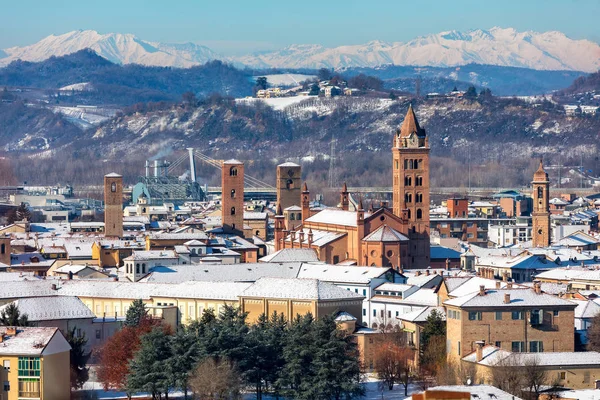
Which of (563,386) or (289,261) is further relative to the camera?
(289,261)

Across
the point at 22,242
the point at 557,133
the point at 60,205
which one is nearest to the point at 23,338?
the point at 22,242

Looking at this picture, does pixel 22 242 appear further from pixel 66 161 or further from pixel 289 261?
pixel 66 161

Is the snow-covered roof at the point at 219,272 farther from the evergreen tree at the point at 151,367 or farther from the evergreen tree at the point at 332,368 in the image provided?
the evergreen tree at the point at 151,367

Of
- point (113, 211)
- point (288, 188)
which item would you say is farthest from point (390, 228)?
point (288, 188)

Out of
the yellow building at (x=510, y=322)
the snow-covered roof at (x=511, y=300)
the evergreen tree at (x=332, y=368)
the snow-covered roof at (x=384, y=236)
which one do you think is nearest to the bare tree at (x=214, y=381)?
the evergreen tree at (x=332, y=368)

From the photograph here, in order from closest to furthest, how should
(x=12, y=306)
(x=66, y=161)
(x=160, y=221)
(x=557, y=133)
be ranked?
(x=12, y=306) → (x=160, y=221) → (x=66, y=161) → (x=557, y=133)

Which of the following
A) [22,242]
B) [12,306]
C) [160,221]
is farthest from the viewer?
[160,221]
